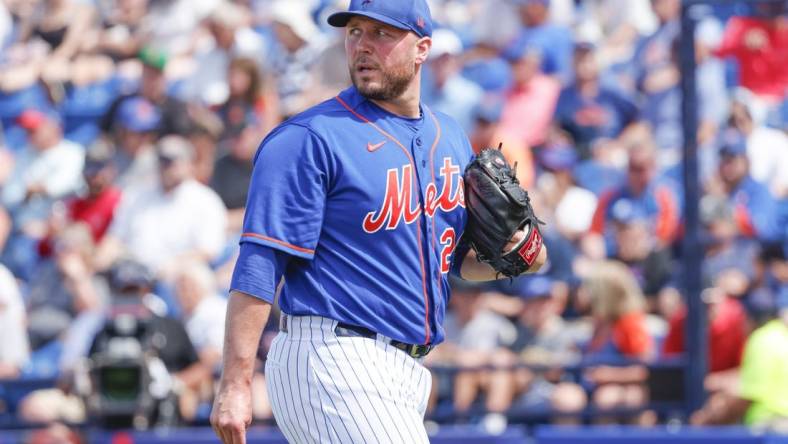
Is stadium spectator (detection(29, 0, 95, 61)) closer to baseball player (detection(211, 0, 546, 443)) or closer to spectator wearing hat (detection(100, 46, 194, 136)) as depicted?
spectator wearing hat (detection(100, 46, 194, 136))

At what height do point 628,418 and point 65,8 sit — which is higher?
point 65,8

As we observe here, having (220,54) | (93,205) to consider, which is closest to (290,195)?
(93,205)

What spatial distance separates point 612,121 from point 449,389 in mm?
2577

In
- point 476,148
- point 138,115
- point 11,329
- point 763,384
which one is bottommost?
point 763,384

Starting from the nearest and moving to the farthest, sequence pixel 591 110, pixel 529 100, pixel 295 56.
→ pixel 591 110 → pixel 529 100 → pixel 295 56

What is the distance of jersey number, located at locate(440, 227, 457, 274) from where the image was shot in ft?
12.3

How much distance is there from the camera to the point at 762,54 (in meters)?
7.52

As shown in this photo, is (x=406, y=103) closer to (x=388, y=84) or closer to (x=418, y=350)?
(x=388, y=84)

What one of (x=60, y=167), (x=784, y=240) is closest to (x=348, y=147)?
(x=784, y=240)

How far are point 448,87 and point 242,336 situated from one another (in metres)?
6.44

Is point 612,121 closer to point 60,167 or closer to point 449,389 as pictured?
point 449,389

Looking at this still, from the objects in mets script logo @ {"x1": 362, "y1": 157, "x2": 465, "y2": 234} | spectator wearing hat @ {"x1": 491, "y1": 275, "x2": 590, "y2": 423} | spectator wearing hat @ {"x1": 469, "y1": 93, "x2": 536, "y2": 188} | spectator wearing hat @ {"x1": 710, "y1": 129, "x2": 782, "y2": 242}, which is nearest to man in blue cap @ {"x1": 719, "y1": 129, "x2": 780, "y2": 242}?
spectator wearing hat @ {"x1": 710, "y1": 129, "x2": 782, "y2": 242}

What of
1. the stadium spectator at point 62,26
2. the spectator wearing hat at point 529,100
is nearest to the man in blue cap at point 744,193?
the spectator wearing hat at point 529,100

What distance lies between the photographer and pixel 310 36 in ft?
33.1
